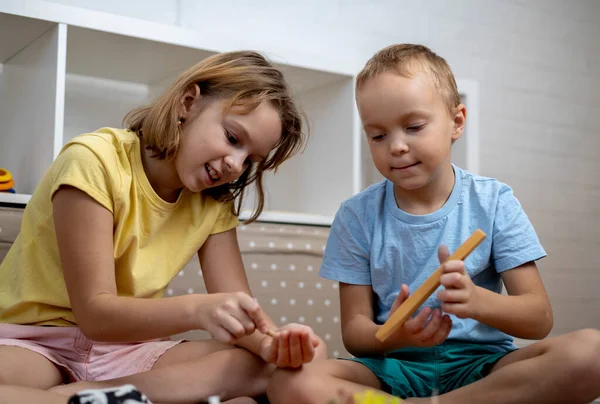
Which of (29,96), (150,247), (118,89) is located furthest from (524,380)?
(118,89)

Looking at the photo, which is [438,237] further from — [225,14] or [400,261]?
[225,14]

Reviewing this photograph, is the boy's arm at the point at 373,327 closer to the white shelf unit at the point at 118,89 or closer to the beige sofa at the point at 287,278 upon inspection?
the beige sofa at the point at 287,278

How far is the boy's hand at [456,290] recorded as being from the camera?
888 mm

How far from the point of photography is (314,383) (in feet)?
3.23

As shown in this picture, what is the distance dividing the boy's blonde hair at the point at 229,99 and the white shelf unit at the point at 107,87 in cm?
29

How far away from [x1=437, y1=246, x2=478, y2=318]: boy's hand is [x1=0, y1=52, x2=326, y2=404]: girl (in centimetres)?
17

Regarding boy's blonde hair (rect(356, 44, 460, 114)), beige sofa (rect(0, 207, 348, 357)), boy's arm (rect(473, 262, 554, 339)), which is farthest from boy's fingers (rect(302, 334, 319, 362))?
beige sofa (rect(0, 207, 348, 357))

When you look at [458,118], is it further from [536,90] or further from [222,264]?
[536,90]

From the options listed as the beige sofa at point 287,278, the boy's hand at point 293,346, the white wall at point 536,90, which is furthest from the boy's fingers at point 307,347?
the white wall at point 536,90

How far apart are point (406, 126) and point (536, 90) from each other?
1.51 m

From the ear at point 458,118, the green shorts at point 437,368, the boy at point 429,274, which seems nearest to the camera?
the boy at point 429,274

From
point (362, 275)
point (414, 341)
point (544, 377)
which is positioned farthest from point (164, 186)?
point (544, 377)

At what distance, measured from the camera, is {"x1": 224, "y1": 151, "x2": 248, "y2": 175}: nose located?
3.56 ft

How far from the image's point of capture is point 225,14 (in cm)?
192
